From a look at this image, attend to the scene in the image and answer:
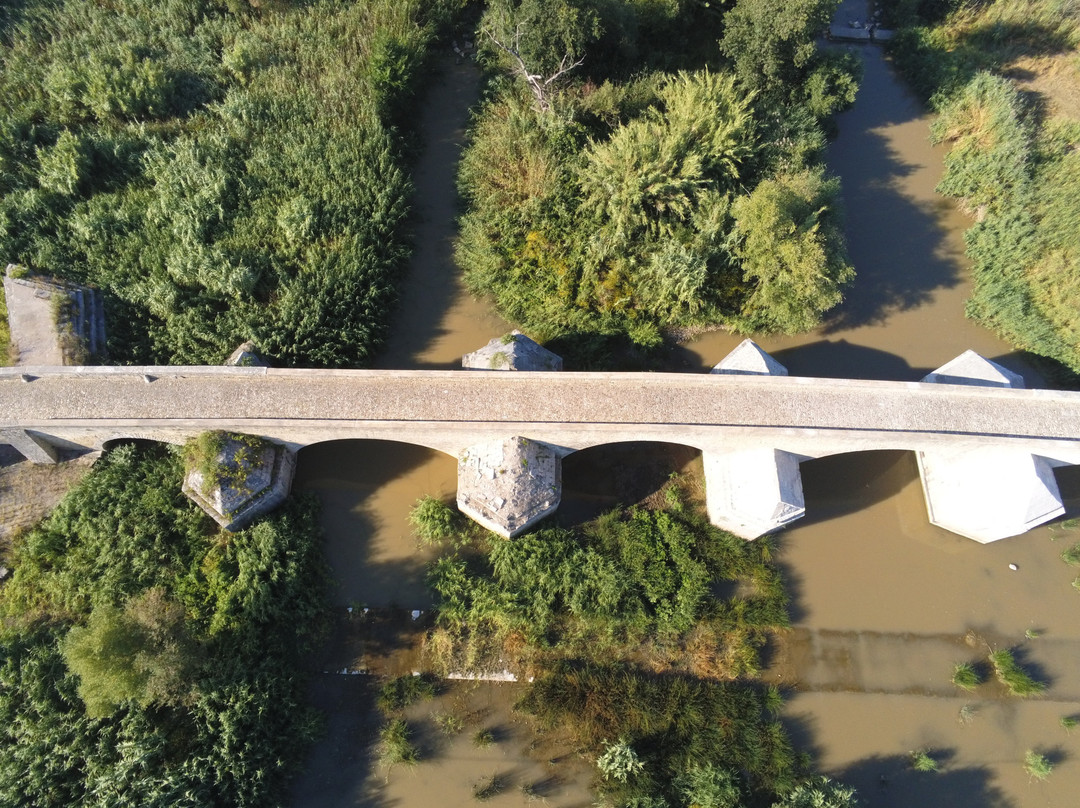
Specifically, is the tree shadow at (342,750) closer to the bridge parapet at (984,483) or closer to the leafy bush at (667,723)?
the leafy bush at (667,723)

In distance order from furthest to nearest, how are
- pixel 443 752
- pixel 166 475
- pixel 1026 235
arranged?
pixel 1026 235 < pixel 166 475 < pixel 443 752

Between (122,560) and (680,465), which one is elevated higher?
Result: (680,465)

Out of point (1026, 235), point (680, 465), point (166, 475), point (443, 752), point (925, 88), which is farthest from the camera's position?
point (925, 88)

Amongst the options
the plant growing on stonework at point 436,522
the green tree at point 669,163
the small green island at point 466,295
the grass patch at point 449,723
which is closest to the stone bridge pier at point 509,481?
the small green island at point 466,295

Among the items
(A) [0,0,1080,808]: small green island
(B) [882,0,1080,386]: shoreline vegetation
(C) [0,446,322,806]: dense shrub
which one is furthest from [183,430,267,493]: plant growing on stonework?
(B) [882,0,1080,386]: shoreline vegetation

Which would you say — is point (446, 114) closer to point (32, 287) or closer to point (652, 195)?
point (652, 195)

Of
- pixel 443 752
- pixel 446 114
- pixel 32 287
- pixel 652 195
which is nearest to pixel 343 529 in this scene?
pixel 443 752
